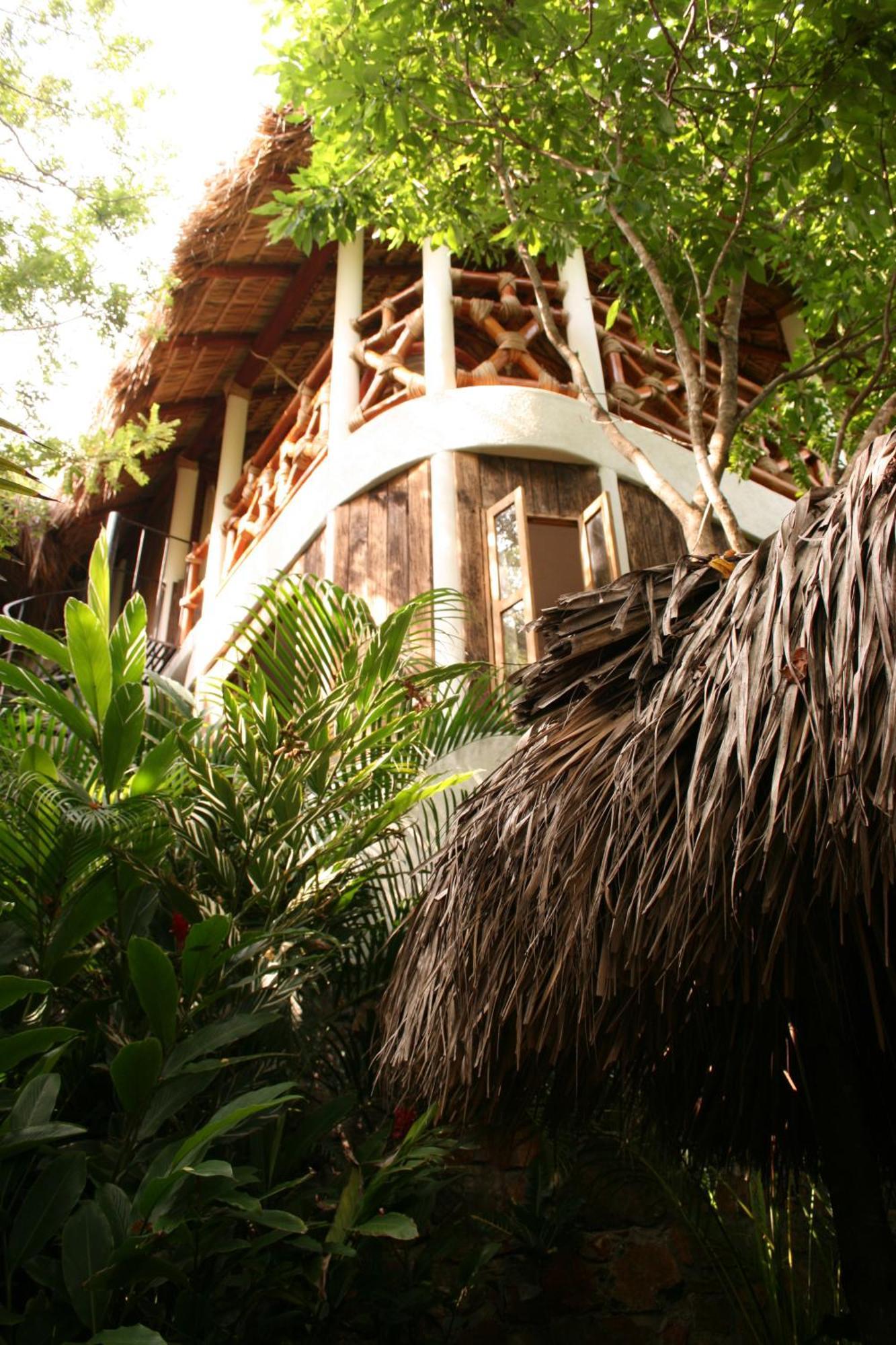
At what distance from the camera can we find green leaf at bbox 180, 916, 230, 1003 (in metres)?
2.03

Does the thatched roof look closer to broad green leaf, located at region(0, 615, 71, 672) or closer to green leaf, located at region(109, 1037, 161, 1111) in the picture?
green leaf, located at region(109, 1037, 161, 1111)

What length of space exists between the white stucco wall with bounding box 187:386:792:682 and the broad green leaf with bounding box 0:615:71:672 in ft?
8.08

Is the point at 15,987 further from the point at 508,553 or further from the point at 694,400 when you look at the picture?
the point at 508,553

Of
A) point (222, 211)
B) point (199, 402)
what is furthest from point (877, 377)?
point (199, 402)

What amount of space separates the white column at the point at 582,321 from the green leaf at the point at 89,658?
3722 millimetres

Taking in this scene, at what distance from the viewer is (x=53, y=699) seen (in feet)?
7.77

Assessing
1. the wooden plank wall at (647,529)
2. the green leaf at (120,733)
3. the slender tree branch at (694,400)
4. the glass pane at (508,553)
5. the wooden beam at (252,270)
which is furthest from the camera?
the wooden beam at (252,270)

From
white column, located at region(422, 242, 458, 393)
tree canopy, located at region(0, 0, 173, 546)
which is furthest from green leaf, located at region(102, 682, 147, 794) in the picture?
tree canopy, located at region(0, 0, 173, 546)

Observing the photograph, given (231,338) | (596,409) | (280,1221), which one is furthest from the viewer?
(231,338)

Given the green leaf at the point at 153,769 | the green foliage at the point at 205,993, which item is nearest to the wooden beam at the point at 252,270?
the green foliage at the point at 205,993

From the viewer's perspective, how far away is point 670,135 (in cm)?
367

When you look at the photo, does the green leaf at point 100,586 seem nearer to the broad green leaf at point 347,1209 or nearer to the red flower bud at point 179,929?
the red flower bud at point 179,929

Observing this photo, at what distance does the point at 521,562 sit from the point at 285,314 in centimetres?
361

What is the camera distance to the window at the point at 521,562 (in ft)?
15.0
